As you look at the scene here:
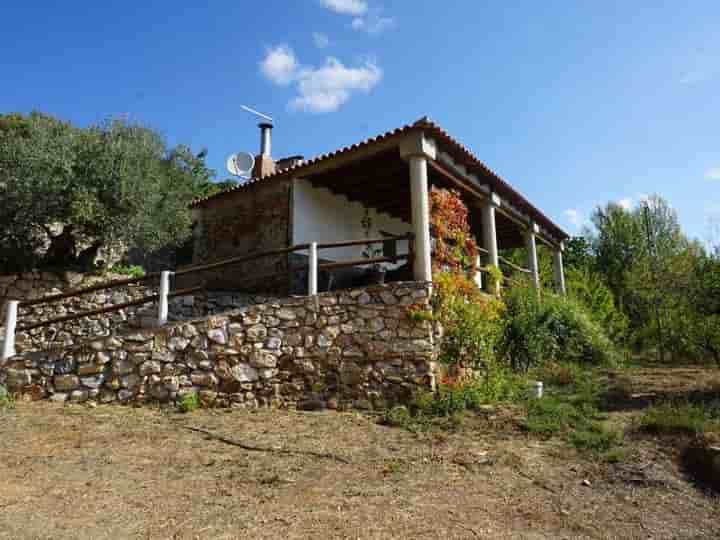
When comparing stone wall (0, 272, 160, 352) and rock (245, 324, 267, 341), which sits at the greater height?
stone wall (0, 272, 160, 352)

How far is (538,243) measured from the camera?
15883mm

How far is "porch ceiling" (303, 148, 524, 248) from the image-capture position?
29.2ft

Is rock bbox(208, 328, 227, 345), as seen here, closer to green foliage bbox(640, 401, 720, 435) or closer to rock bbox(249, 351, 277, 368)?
rock bbox(249, 351, 277, 368)

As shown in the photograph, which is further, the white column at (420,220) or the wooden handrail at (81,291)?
the white column at (420,220)

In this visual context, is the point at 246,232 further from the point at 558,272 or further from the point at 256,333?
the point at 558,272

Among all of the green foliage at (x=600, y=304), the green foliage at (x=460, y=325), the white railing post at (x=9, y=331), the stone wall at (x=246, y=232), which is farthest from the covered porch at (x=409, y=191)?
the white railing post at (x=9, y=331)

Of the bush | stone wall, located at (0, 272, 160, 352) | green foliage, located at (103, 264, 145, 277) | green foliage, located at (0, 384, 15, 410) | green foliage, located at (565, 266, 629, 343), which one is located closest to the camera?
green foliage, located at (0, 384, 15, 410)

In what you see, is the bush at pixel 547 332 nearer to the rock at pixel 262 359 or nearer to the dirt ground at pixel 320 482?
the dirt ground at pixel 320 482

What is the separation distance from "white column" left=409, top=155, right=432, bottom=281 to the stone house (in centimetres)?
2

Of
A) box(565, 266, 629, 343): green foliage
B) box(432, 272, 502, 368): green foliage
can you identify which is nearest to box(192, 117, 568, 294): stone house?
box(432, 272, 502, 368): green foliage

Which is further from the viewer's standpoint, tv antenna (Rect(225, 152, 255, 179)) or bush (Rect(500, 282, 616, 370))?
tv antenna (Rect(225, 152, 255, 179))

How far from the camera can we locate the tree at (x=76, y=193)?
33.9 ft

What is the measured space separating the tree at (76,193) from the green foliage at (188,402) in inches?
220

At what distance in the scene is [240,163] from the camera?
12.8 m
